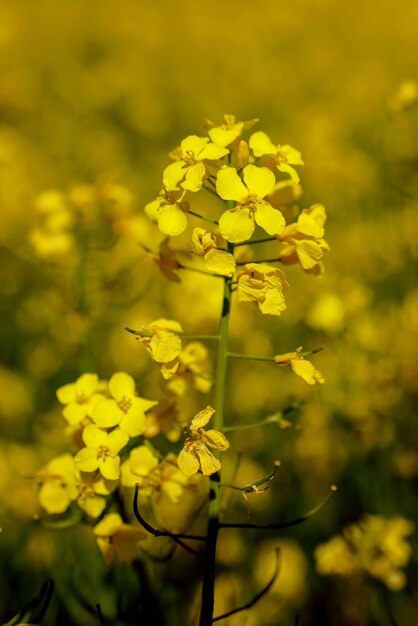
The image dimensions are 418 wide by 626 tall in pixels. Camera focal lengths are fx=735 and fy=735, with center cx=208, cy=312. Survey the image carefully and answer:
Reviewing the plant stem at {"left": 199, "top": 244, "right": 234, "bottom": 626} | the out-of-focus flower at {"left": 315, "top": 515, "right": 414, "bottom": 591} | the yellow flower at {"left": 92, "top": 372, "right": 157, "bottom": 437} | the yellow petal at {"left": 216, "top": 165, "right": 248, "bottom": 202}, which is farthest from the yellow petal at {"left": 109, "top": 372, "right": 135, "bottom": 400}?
the out-of-focus flower at {"left": 315, "top": 515, "right": 414, "bottom": 591}

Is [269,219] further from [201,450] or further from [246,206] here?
[201,450]

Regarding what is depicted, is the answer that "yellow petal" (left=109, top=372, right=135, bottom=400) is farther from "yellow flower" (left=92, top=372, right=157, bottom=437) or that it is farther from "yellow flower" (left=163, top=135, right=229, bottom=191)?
"yellow flower" (left=163, top=135, right=229, bottom=191)

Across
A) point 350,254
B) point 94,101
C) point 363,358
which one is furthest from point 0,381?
point 94,101

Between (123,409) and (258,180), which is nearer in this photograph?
(258,180)

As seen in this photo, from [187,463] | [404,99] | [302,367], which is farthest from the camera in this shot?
[404,99]

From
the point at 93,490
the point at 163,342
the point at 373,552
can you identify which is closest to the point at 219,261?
the point at 163,342

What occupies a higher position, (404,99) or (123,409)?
(404,99)

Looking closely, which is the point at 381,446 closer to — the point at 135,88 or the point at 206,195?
the point at 206,195
